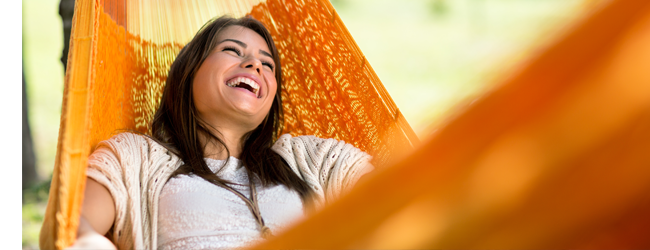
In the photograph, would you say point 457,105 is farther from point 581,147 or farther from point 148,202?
point 148,202

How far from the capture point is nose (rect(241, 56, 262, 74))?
3.72 ft

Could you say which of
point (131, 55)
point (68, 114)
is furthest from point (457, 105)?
point (131, 55)

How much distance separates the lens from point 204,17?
1.30 meters

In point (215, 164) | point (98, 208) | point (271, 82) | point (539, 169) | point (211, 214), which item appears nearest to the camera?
point (539, 169)

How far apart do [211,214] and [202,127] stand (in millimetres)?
298

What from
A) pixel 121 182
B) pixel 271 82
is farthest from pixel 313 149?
pixel 121 182

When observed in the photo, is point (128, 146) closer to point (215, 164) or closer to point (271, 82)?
point (215, 164)

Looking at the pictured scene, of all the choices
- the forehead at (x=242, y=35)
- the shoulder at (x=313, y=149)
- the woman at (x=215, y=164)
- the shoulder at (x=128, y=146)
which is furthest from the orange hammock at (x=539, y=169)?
the forehead at (x=242, y=35)

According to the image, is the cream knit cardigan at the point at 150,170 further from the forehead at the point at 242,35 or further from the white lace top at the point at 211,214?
the forehead at the point at 242,35

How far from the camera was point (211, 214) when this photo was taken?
89 centimetres

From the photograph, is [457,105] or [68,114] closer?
[457,105]

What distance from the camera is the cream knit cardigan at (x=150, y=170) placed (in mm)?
820

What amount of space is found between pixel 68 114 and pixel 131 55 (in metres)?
0.54

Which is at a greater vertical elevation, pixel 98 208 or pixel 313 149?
pixel 313 149
